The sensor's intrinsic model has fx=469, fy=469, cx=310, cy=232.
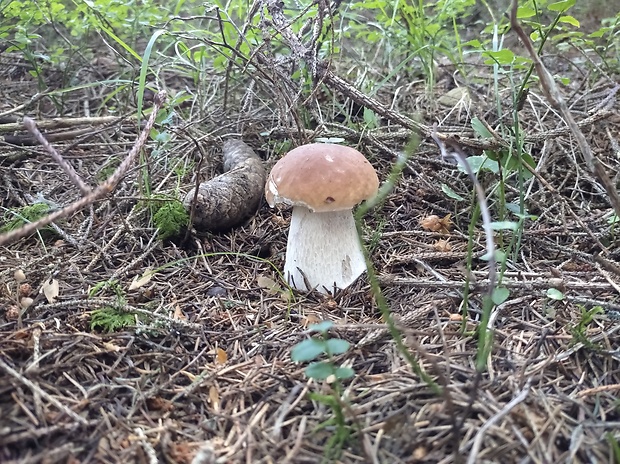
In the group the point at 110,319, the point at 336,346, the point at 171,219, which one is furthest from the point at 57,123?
the point at 336,346

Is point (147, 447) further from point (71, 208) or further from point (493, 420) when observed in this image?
Result: point (493, 420)

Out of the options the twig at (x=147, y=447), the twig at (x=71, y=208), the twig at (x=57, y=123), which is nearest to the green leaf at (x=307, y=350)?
the twig at (x=147, y=447)

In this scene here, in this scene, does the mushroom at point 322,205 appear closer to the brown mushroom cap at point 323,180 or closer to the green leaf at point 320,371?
the brown mushroom cap at point 323,180

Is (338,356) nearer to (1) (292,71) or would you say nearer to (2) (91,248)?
(2) (91,248)

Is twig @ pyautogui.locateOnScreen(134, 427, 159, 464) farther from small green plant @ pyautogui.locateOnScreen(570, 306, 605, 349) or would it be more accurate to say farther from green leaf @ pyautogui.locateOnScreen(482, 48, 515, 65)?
green leaf @ pyautogui.locateOnScreen(482, 48, 515, 65)

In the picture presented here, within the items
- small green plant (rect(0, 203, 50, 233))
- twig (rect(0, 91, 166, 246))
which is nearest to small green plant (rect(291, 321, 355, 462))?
twig (rect(0, 91, 166, 246))
